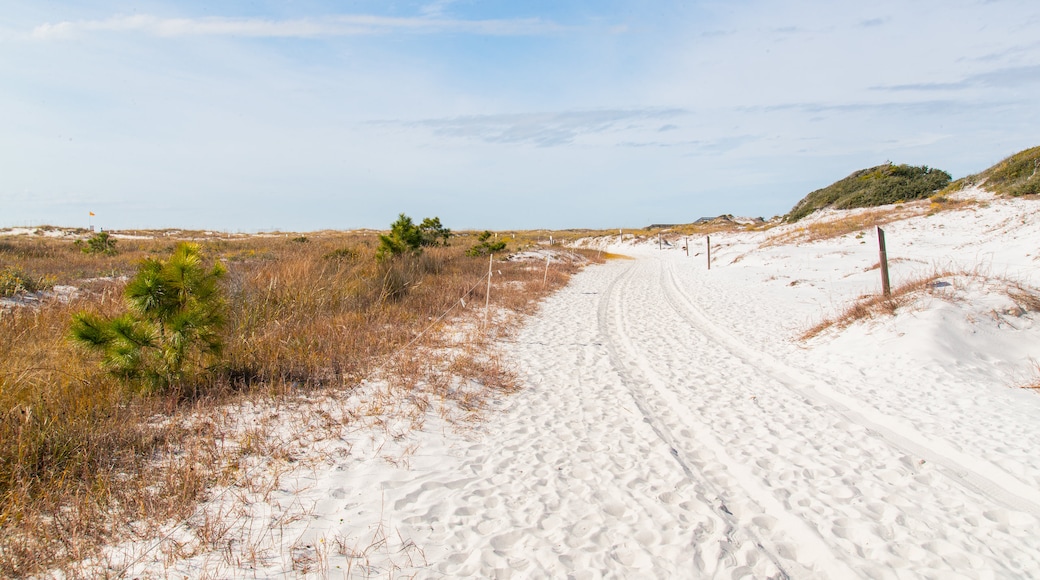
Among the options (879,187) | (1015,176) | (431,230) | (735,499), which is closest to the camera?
(735,499)

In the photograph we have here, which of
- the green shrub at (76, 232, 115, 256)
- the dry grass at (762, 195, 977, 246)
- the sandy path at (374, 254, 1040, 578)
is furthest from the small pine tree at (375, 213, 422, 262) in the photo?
the dry grass at (762, 195, 977, 246)

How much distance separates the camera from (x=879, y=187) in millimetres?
40906

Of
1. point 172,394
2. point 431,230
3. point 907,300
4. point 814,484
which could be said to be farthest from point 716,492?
point 431,230

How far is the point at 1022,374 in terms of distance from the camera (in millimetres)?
7383

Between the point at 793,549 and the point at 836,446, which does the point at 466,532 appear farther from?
the point at 836,446

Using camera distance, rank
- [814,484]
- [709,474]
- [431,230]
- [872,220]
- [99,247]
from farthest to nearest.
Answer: [872,220] → [431,230] → [99,247] → [709,474] → [814,484]

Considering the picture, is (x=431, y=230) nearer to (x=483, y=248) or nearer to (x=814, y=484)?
(x=483, y=248)

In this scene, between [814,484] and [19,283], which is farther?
→ [19,283]

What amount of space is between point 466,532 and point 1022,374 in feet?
27.2

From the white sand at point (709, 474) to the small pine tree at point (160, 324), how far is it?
2.14 metres

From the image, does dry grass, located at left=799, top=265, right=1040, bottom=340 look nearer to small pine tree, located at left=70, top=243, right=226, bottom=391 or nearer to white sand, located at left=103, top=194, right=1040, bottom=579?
white sand, located at left=103, top=194, right=1040, bottom=579

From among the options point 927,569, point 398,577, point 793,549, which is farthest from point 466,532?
point 927,569

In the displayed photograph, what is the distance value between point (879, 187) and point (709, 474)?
150 feet

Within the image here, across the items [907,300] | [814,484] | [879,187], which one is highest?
[879,187]
